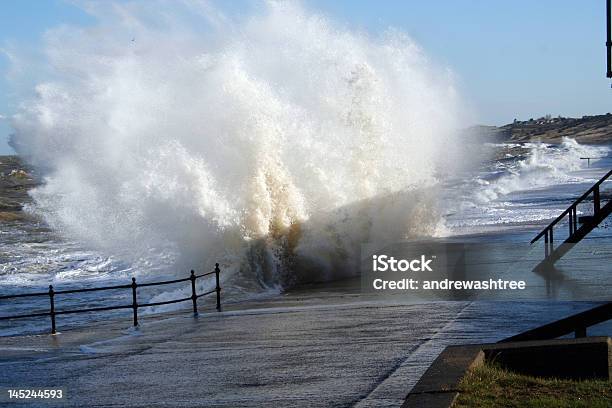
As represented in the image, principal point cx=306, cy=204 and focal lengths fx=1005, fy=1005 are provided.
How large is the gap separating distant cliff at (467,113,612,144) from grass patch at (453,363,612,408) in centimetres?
13918

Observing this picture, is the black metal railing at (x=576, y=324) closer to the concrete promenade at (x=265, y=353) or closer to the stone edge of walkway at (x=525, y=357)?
the stone edge of walkway at (x=525, y=357)

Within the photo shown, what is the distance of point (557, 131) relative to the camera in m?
173

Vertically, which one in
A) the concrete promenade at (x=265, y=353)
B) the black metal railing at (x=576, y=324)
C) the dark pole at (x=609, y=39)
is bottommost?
the concrete promenade at (x=265, y=353)

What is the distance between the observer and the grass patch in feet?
22.5

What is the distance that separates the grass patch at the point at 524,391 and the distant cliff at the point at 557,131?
457 feet

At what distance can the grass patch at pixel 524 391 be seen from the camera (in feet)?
22.5

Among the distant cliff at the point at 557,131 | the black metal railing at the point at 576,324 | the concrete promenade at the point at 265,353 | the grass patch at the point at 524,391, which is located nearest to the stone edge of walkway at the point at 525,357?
the grass patch at the point at 524,391

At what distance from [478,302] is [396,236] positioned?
52.8 feet

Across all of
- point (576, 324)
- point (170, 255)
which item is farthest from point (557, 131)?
point (576, 324)

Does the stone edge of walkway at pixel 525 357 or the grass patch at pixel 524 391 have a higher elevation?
the stone edge of walkway at pixel 525 357

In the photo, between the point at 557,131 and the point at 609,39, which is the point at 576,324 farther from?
the point at 557,131

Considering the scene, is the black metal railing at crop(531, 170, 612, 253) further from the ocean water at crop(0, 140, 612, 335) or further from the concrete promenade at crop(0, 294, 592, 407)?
the concrete promenade at crop(0, 294, 592, 407)

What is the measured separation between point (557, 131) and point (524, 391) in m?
171

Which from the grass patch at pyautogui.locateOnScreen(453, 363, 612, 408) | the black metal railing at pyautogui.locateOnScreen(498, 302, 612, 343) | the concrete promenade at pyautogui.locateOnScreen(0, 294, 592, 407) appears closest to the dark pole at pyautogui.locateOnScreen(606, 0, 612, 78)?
the concrete promenade at pyautogui.locateOnScreen(0, 294, 592, 407)
